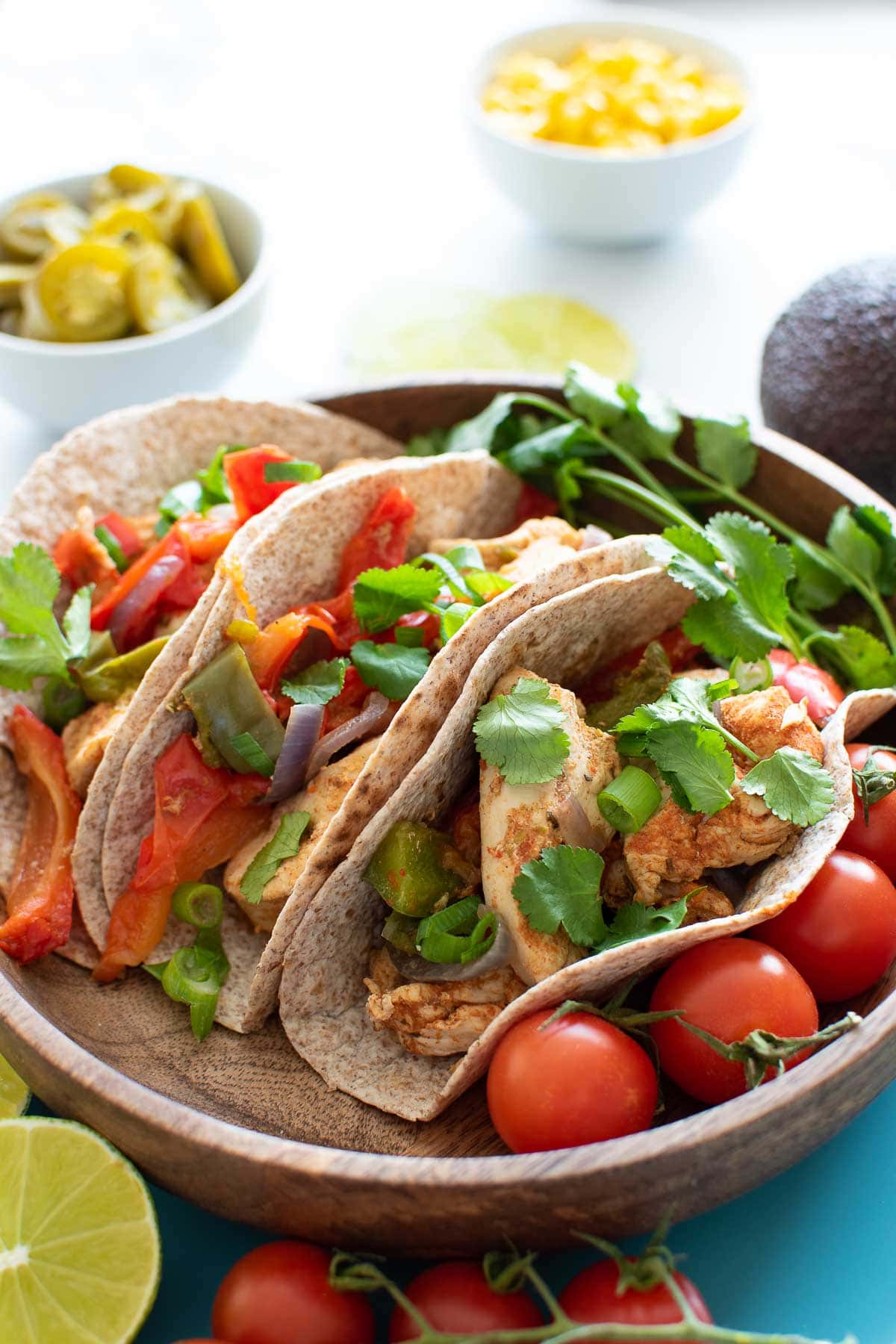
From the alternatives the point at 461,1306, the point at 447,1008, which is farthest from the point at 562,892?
the point at 461,1306

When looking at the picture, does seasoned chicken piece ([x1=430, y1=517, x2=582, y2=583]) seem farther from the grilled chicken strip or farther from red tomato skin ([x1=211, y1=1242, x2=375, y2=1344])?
red tomato skin ([x1=211, y1=1242, x2=375, y2=1344])

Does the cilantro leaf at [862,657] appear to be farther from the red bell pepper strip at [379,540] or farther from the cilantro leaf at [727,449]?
the red bell pepper strip at [379,540]

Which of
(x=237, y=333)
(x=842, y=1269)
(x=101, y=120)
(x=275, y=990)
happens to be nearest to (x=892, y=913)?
(x=842, y=1269)

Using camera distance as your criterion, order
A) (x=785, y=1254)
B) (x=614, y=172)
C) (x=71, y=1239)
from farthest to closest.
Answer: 1. (x=614, y=172)
2. (x=785, y=1254)
3. (x=71, y=1239)

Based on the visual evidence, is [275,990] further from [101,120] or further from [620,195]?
[101,120]

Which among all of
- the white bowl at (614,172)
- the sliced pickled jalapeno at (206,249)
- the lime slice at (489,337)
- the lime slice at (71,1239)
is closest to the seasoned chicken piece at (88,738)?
the lime slice at (71,1239)

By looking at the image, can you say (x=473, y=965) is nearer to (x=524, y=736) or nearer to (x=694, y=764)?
(x=524, y=736)
